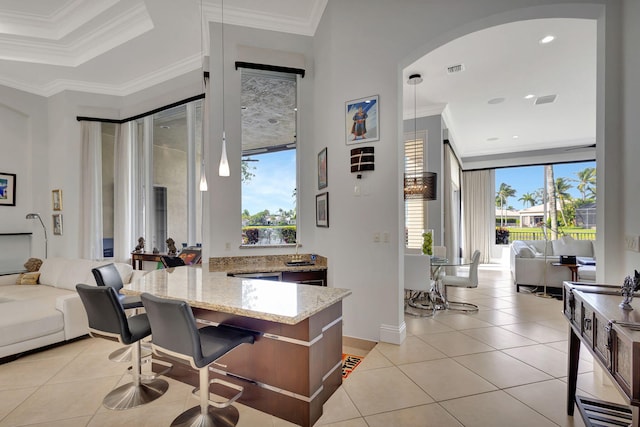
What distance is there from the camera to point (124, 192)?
5195 mm

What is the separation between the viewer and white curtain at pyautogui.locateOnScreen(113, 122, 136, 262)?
5180 millimetres

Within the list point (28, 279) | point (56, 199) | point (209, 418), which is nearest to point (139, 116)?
point (56, 199)

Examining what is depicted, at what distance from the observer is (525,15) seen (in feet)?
8.66

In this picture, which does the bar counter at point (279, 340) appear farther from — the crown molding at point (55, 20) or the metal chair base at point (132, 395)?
the crown molding at point (55, 20)

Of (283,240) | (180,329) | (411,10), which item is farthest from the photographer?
(283,240)

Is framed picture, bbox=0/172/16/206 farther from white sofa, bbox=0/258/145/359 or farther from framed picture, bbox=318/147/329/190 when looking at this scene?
framed picture, bbox=318/147/329/190

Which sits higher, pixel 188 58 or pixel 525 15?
pixel 188 58

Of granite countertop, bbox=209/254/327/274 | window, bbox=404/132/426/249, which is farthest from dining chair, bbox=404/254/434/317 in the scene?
window, bbox=404/132/426/249

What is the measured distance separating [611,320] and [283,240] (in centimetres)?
320

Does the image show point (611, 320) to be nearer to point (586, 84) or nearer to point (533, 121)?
point (586, 84)

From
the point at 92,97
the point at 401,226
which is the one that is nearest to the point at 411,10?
the point at 401,226

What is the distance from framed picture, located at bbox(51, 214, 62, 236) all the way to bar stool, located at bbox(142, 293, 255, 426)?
4.87 metres

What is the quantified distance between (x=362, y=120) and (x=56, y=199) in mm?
5492

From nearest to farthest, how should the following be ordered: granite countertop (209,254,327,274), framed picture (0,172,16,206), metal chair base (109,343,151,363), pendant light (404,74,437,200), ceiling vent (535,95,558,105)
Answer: metal chair base (109,343,151,363), granite countertop (209,254,327,274), pendant light (404,74,437,200), framed picture (0,172,16,206), ceiling vent (535,95,558,105)
